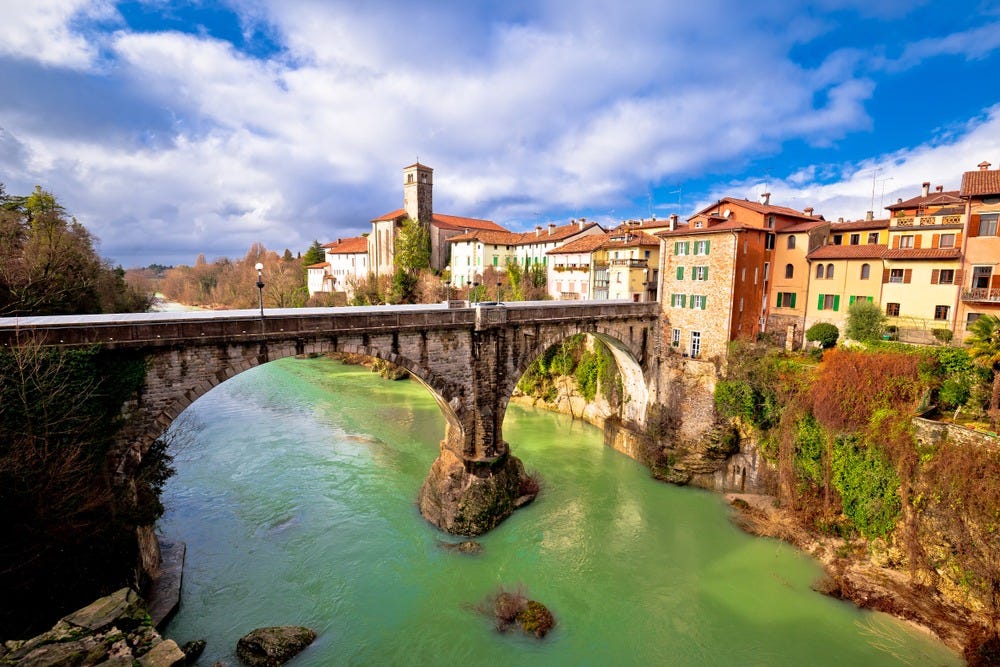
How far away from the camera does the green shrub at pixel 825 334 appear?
23.0 meters

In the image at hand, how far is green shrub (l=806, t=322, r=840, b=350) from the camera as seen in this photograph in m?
23.0

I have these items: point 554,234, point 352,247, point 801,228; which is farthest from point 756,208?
point 352,247

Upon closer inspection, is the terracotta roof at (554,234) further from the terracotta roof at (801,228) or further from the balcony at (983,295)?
the balcony at (983,295)

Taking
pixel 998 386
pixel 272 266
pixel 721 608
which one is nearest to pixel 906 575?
pixel 721 608

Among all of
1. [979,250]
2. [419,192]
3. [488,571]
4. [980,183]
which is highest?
[419,192]

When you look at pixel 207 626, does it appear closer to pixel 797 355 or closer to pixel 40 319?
pixel 40 319

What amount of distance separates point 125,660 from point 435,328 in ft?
39.7

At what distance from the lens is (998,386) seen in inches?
582

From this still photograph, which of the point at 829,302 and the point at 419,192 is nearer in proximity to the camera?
the point at 829,302

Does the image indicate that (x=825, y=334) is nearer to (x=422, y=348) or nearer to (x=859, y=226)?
(x=859, y=226)

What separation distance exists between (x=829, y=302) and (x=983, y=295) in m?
5.78

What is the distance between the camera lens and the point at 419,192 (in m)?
58.4

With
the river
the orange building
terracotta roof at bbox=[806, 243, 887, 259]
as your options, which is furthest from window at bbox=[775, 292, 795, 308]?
the river

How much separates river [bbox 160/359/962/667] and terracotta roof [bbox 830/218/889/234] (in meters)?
16.6
